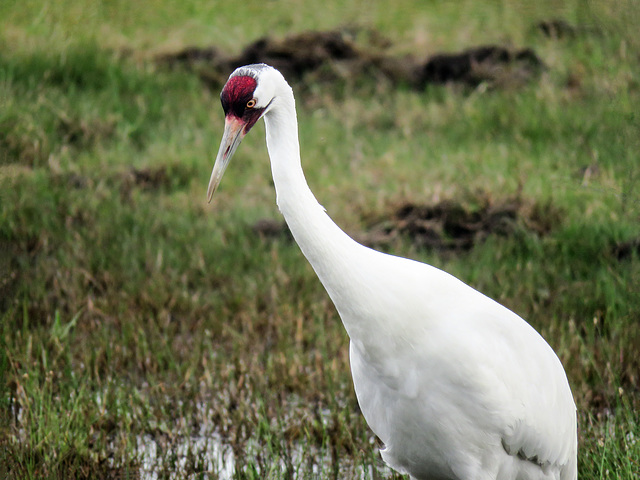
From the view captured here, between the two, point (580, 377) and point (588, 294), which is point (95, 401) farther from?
point (588, 294)

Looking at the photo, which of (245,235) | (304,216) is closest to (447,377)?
(304,216)

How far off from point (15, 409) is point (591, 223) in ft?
10.9

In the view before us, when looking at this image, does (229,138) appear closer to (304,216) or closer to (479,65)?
(304,216)

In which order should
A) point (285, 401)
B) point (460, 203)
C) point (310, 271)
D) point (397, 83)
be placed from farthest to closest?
point (397, 83), point (460, 203), point (310, 271), point (285, 401)

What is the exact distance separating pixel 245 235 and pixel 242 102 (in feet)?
10.5

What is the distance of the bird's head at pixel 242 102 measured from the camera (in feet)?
8.48

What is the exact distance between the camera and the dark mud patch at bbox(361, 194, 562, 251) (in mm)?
5551

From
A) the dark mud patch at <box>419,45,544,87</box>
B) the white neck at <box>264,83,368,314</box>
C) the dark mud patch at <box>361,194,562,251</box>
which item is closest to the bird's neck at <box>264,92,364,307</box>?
the white neck at <box>264,83,368,314</box>

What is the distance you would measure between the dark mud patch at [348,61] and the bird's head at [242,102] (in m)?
5.59

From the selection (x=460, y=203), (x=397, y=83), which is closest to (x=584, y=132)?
(x=460, y=203)

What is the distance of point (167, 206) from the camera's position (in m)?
6.20

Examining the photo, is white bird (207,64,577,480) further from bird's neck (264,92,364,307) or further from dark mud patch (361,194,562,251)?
dark mud patch (361,194,562,251)

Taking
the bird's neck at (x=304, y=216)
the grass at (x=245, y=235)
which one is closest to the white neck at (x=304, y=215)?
the bird's neck at (x=304, y=216)

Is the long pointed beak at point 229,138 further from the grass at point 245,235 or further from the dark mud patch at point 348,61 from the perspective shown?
the dark mud patch at point 348,61
